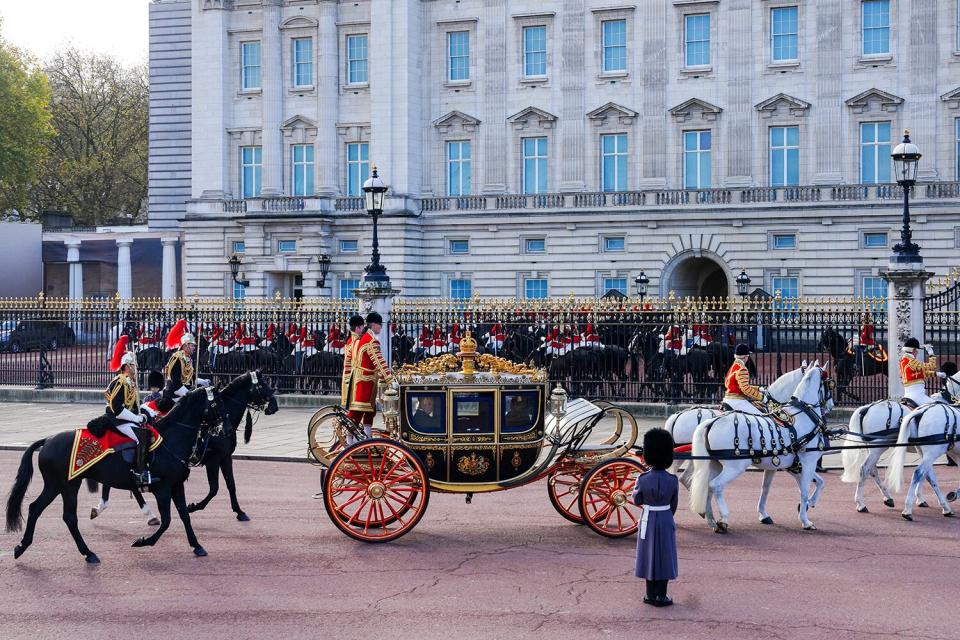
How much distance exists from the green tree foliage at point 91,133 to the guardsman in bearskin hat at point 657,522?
62.4m

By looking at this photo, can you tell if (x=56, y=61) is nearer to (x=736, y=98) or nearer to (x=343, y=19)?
(x=343, y=19)

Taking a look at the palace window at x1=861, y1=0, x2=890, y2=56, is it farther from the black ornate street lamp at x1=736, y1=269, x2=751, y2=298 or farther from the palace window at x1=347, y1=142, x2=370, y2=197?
the palace window at x1=347, y1=142, x2=370, y2=197

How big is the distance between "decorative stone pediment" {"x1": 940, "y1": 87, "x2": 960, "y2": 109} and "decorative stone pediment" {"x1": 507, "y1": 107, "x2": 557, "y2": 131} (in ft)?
45.1

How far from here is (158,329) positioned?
89.2ft

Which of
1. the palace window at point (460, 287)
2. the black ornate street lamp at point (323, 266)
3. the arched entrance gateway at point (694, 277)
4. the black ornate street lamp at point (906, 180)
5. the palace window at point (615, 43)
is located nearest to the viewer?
the black ornate street lamp at point (906, 180)

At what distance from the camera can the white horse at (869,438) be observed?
1358 centimetres

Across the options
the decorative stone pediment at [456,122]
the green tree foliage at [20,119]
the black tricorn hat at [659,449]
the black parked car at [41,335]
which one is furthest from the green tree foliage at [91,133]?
the black tricorn hat at [659,449]

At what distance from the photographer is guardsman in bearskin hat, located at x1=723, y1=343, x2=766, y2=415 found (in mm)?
13883

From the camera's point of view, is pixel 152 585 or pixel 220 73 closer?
pixel 152 585

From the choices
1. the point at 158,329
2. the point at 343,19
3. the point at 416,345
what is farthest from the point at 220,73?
the point at 416,345

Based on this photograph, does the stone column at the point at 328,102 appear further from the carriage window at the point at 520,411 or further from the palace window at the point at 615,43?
the carriage window at the point at 520,411

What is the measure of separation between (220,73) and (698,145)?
64.4ft

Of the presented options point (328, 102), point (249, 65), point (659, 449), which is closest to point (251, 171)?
point (249, 65)

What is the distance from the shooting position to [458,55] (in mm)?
46938
